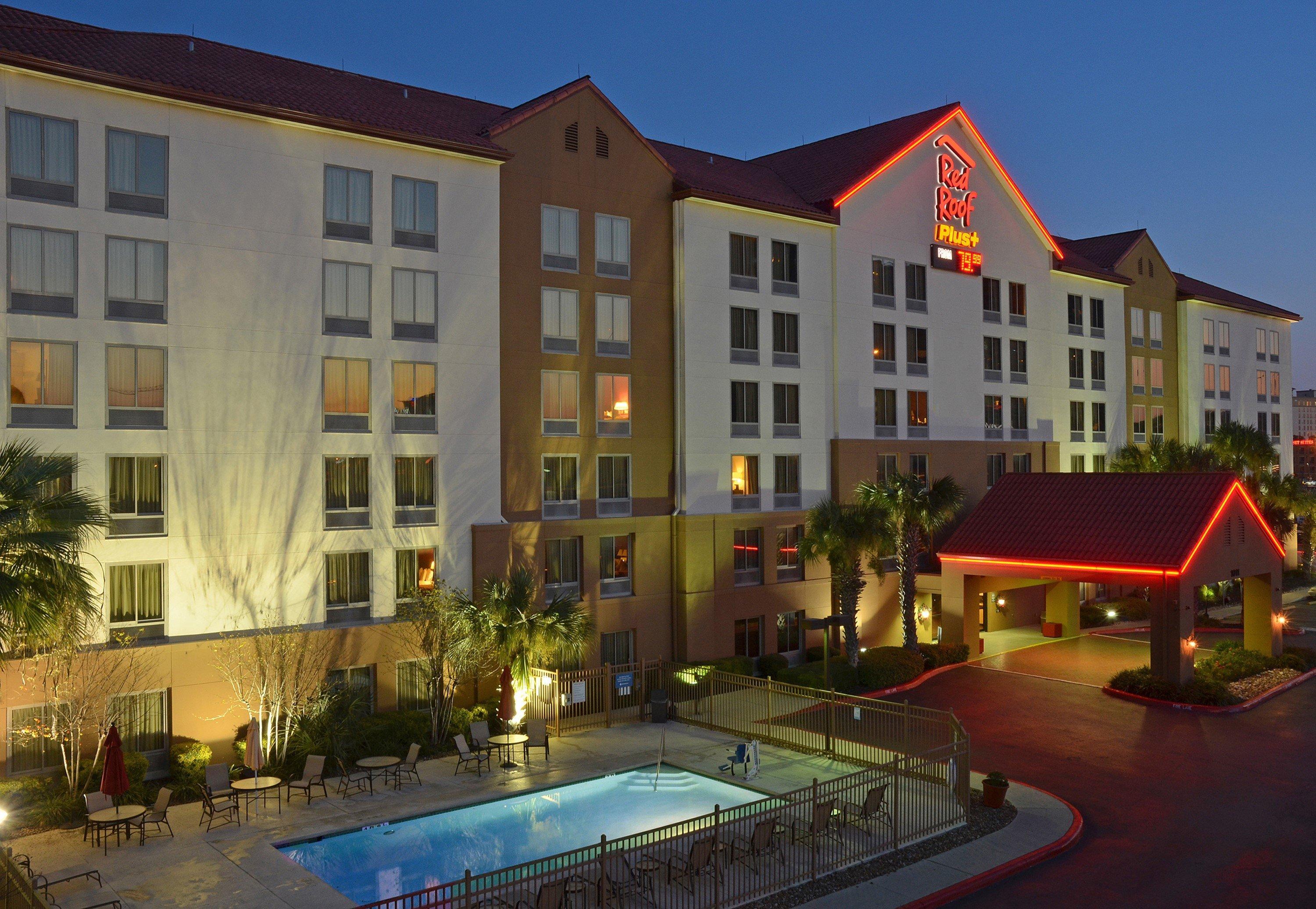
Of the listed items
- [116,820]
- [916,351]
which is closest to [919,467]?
[916,351]

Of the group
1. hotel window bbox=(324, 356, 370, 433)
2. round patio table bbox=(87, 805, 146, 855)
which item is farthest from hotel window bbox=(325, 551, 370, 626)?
round patio table bbox=(87, 805, 146, 855)

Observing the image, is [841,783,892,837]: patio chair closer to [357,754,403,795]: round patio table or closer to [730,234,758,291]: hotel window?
[357,754,403,795]: round patio table

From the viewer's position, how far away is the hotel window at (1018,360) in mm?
48000

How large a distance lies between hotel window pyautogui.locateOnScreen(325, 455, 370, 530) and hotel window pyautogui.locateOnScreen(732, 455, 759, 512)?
13.9 meters

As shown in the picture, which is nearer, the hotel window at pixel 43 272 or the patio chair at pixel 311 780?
the patio chair at pixel 311 780

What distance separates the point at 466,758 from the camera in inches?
999

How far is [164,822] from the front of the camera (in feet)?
69.2

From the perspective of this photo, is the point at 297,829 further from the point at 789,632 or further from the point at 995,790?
the point at 789,632

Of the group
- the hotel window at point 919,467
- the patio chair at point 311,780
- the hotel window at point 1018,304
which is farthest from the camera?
the hotel window at point 1018,304

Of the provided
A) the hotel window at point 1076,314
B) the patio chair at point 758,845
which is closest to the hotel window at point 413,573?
the patio chair at point 758,845

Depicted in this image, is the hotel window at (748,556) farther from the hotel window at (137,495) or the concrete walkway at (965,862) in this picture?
the hotel window at (137,495)

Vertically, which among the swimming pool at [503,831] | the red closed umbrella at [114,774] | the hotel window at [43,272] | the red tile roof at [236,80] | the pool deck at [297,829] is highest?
the red tile roof at [236,80]

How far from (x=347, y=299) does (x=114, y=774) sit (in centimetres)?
1373

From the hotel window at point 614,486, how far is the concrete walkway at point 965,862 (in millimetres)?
16020
